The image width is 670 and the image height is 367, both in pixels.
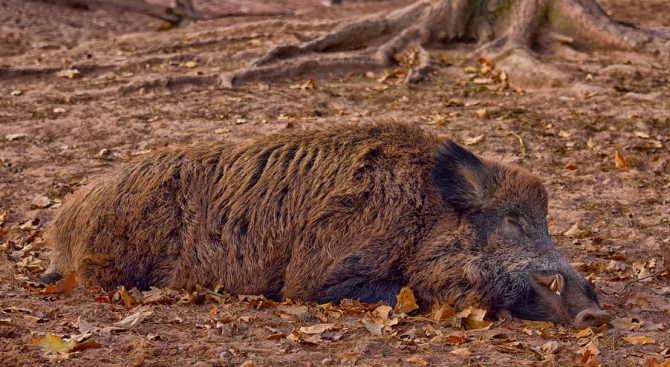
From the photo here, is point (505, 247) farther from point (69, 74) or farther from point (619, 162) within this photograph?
Answer: point (69, 74)

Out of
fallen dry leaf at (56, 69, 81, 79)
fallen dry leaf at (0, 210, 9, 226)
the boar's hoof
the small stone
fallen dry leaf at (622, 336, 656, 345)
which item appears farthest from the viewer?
fallen dry leaf at (56, 69, 81, 79)

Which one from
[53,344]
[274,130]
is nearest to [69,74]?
[274,130]

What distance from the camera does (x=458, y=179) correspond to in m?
5.37

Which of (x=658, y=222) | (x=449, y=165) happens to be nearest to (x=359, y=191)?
(x=449, y=165)

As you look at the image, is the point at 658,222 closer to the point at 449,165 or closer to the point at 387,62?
the point at 449,165

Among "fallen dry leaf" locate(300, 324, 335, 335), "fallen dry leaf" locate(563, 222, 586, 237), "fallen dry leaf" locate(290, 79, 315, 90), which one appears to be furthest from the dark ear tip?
"fallen dry leaf" locate(290, 79, 315, 90)

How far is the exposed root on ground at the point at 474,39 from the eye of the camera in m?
11.1

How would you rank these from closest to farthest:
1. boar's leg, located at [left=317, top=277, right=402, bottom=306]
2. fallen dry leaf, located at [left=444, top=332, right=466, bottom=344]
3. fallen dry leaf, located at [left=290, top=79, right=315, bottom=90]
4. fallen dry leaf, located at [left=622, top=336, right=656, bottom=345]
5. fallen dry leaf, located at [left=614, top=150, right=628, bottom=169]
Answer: fallen dry leaf, located at [left=444, top=332, right=466, bottom=344] → fallen dry leaf, located at [left=622, top=336, right=656, bottom=345] → boar's leg, located at [left=317, top=277, right=402, bottom=306] → fallen dry leaf, located at [left=614, top=150, right=628, bottom=169] → fallen dry leaf, located at [left=290, top=79, right=315, bottom=90]

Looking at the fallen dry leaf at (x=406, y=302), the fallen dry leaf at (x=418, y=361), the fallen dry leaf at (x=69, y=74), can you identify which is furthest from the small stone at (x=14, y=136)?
the fallen dry leaf at (x=418, y=361)

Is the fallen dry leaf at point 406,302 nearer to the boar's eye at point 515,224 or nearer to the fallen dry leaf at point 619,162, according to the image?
the boar's eye at point 515,224

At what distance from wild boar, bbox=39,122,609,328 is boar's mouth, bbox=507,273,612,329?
1cm

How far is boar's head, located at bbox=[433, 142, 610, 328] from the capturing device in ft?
16.4

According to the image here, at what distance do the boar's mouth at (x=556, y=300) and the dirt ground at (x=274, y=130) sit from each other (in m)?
0.14

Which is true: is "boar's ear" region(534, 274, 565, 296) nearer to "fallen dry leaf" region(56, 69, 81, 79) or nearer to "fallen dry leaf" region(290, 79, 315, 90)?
"fallen dry leaf" region(290, 79, 315, 90)
